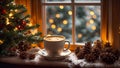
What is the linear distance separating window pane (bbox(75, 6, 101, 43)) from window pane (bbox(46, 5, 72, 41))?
59mm

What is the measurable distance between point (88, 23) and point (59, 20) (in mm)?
196

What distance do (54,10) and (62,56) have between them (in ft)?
1.20

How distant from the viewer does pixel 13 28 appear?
63.2 inches

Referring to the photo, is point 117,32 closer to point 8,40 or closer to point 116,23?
point 116,23

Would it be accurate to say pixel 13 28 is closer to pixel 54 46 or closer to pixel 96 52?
pixel 54 46

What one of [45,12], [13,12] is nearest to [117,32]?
[45,12]

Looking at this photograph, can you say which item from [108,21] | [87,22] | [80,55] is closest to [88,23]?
[87,22]

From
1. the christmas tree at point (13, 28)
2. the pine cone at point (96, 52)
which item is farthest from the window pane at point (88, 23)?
the christmas tree at point (13, 28)

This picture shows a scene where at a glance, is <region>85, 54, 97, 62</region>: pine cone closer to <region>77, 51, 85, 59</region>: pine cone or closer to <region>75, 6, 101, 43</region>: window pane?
<region>77, 51, 85, 59</region>: pine cone

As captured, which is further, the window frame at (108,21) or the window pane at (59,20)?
the window pane at (59,20)

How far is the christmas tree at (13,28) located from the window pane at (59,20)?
0.47 feet

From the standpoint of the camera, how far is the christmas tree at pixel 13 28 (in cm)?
157

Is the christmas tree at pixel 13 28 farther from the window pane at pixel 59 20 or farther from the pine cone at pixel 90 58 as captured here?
the pine cone at pixel 90 58

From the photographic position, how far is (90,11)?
1.69m
